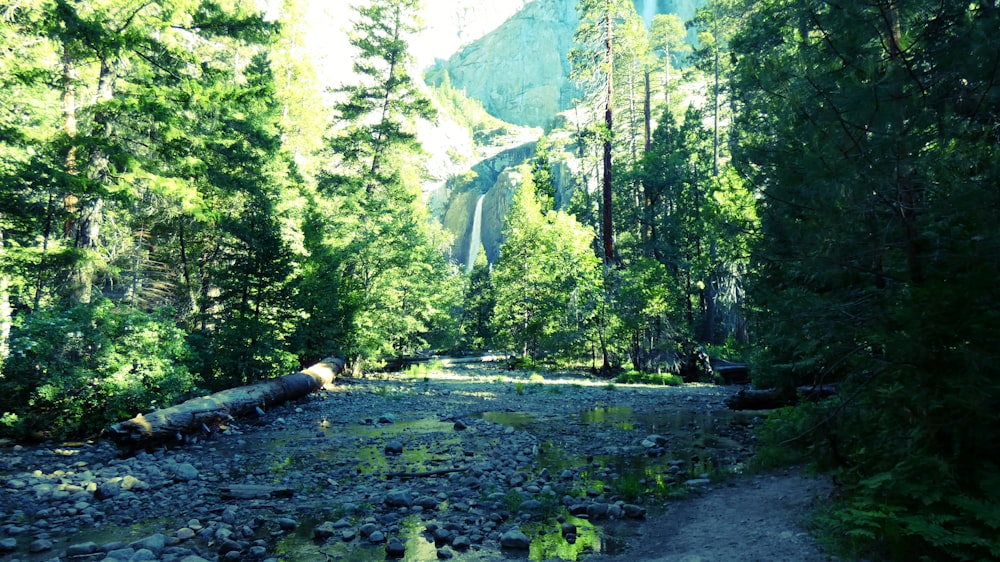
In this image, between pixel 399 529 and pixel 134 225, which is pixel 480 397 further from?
pixel 134 225

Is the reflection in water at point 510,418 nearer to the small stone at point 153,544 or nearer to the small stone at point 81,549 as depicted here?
the small stone at point 153,544

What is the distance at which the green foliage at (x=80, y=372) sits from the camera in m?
8.58

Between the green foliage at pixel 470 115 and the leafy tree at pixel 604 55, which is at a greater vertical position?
the green foliage at pixel 470 115

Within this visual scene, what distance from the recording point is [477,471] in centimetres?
706

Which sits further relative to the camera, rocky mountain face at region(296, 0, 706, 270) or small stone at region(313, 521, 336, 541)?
rocky mountain face at region(296, 0, 706, 270)

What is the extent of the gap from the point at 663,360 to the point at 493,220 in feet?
226

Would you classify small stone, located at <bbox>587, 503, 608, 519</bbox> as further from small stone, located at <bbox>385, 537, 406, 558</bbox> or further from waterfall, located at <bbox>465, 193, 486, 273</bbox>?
waterfall, located at <bbox>465, 193, 486, 273</bbox>

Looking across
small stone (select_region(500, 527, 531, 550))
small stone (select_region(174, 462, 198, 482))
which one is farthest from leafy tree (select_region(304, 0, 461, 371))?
small stone (select_region(500, 527, 531, 550))

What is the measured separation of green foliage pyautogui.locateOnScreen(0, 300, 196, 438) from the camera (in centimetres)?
858

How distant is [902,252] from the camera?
4031 mm

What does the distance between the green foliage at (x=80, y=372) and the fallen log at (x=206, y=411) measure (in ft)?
2.68

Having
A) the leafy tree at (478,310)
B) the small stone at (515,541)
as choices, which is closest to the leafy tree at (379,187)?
the small stone at (515,541)

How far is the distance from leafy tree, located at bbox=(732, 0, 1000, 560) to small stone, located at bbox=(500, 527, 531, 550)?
8.42ft

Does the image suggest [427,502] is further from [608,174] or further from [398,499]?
[608,174]
